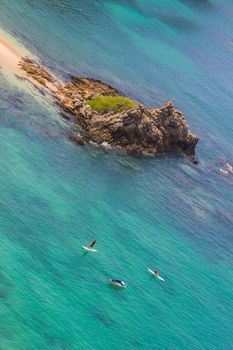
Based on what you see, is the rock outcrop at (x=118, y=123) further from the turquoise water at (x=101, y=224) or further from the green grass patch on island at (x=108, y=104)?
the turquoise water at (x=101, y=224)

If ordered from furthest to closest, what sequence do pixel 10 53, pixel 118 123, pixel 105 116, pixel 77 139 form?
1. pixel 10 53
2. pixel 105 116
3. pixel 118 123
4. pixel 77 139

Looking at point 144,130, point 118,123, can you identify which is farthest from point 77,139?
point 144,130

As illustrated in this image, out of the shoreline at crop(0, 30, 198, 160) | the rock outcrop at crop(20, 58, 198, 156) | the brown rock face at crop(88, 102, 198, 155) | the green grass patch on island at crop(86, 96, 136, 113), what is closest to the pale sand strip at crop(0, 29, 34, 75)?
the shoreline at crop(0, 30, 198, 160)

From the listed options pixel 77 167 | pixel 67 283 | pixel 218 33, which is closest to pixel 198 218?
pixel 77 167

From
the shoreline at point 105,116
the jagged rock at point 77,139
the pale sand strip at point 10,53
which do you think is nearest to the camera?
the jagged rock at point 77,139

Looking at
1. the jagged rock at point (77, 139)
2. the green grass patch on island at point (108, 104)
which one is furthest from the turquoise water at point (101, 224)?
the green grass patch on island at point (108, 104)

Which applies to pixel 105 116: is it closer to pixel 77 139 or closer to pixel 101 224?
pixel 77 139
